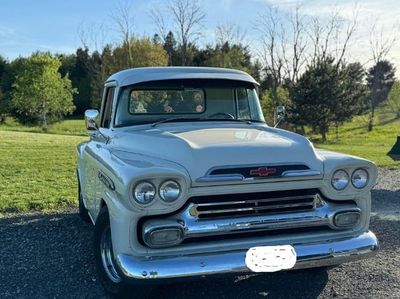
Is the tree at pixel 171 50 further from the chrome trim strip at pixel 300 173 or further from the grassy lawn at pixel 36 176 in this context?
the chrome trim strip at pixel 300 173

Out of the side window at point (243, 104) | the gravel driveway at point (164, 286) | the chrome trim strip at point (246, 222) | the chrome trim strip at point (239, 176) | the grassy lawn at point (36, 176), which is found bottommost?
the grassy lawn at point (36, 176)

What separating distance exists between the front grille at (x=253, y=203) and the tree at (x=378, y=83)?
4122 centimetres

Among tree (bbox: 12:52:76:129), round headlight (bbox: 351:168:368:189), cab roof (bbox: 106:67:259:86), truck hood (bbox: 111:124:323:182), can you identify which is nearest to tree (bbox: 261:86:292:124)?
tree (bbox: 12:52:76:129)

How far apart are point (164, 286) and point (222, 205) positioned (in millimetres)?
1132

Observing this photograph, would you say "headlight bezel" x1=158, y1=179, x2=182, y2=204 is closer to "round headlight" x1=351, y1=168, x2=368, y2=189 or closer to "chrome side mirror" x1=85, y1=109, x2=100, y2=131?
"round headlight" x1=351, y1=168, x2=368, y2=189

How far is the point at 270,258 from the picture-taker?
3371 millimetres

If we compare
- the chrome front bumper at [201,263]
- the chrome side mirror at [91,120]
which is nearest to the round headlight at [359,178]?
the chrome front bumper at [201,263]

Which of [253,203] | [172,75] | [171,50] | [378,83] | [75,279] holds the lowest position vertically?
[75,279]

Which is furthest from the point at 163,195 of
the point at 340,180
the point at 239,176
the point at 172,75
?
the point at 172,75

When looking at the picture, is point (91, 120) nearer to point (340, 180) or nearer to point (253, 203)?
point (253, 203)

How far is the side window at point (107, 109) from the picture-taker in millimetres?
5215

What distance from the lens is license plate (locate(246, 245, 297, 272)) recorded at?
3320 millimetres

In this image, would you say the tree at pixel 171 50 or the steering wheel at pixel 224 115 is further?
the tree at pixel 171 50

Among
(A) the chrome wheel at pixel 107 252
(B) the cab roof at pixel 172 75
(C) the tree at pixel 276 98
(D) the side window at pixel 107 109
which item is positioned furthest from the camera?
(C) the tree at pixel 276 98
